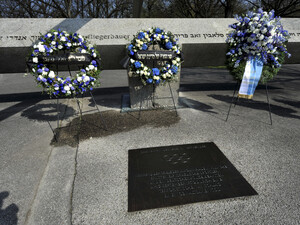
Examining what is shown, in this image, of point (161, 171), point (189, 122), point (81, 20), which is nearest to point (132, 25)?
point (81, 20)

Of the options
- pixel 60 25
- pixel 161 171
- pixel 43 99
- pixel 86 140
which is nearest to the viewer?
pixel 161 171

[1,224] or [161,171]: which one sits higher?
[161,171]

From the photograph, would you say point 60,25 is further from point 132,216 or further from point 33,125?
point 132,216

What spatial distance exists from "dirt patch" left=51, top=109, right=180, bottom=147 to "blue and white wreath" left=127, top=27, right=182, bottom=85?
1121 millimetres

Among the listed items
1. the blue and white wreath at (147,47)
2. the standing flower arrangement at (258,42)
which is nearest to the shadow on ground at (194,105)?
the standing flower arrangement at (258,42)

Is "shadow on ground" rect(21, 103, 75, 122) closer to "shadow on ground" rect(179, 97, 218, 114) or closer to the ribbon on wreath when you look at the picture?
"shadow on ground" rect(179, 97, 218, 114)

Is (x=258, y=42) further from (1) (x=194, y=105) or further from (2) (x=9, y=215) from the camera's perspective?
(2) (x=9, y=215)

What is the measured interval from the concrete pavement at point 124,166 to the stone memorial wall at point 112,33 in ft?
5.94

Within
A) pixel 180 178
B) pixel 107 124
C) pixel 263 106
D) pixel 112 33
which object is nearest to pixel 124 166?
pixel 180 178

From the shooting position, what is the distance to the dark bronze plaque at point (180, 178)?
8.20ft

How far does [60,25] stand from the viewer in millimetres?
5754

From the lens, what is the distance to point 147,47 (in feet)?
15.5

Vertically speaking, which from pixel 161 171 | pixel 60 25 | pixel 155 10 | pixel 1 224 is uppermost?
pixel 155 10

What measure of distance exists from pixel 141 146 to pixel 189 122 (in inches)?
68.1
